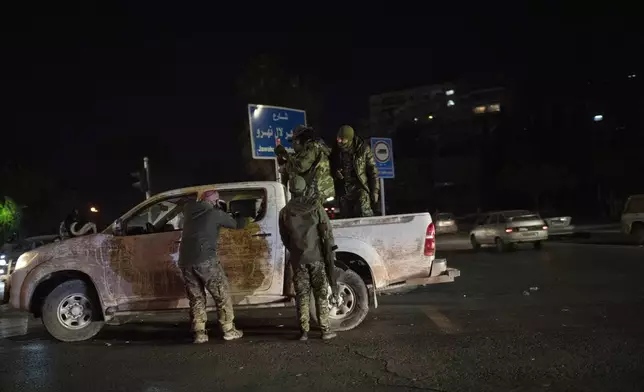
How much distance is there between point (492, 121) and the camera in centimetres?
5428

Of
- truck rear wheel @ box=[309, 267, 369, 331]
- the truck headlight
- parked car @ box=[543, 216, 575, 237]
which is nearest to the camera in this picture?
truck rear wheel @ box=[309, 267, 369, 331]

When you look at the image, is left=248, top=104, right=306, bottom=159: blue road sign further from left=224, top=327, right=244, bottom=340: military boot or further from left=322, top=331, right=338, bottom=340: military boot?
left=322, top=331, right=338, bottom=340: military boot

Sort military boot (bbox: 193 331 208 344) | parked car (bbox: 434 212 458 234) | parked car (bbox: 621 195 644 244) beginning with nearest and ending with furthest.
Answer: military boot (bbox: 193 331 208 344) → parked car (bbox: 621 195 644 244) → parked car (bbox: 434 212 458 234)

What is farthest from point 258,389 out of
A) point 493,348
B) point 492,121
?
point 492,121

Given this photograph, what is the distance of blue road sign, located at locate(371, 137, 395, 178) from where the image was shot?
14875mm

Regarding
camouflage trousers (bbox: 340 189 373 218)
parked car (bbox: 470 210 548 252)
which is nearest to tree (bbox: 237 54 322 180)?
parked car (bbox: 470 210 548 252)

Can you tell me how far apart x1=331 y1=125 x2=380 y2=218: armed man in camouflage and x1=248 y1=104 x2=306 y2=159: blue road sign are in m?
3.06

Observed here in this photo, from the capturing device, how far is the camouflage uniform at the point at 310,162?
8969mm

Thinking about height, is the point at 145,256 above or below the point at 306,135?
below

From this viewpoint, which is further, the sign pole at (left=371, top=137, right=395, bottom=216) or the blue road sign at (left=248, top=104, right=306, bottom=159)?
the sign pole at (left=371, top=137, right=395, bottom=216)

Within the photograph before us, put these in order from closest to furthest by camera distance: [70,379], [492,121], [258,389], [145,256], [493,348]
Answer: [258,389] → [70,379] → [493,348] → [145,256] → [492,121]

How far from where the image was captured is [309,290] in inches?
286

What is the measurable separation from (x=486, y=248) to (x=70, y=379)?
756 inches

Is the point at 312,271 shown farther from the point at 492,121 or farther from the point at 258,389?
the point at 492,121
